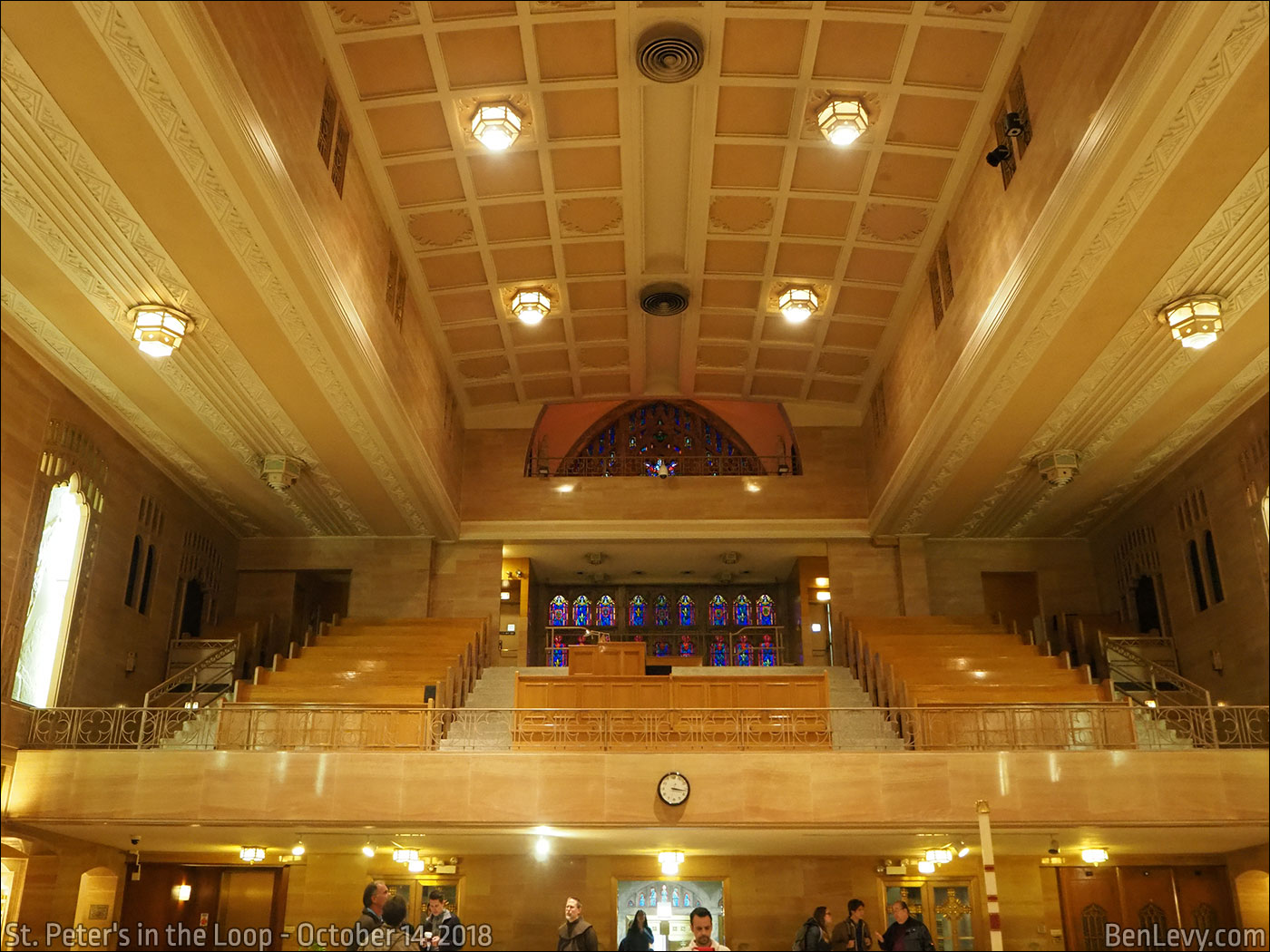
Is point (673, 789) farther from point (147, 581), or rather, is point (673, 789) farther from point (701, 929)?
point (147, 581)

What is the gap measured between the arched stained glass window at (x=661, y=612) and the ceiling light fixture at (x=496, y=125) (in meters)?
12.2

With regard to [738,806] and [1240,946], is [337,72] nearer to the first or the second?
[738,806]

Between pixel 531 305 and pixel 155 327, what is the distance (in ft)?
20.3

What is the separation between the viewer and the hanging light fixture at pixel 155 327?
35.4 ft

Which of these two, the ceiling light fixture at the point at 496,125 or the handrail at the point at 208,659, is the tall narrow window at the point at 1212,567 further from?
the handrail at the point at 208,659

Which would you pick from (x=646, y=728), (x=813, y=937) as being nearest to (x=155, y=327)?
(x=646, y=728)

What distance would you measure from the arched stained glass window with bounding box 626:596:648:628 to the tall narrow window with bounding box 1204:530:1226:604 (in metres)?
10.9

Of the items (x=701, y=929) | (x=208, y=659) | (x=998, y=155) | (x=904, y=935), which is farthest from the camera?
(x=208, y=659)

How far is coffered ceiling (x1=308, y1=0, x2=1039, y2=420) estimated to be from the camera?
11078 millimetres

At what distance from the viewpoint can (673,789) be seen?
11.7 meters

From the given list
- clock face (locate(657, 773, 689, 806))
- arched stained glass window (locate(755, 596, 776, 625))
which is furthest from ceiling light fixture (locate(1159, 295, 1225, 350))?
arched stained glass window (locate(755, 596, 776, 625))

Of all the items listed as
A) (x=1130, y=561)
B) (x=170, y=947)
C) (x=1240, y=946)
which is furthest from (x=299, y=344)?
(x=1240, y=946)

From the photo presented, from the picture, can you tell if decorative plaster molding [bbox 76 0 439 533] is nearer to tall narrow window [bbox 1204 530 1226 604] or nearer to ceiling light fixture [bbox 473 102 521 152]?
ceiling light fixture [bbox 473 102 521 152]

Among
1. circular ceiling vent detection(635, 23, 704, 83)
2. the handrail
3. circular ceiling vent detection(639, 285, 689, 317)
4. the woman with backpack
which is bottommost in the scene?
the woman with backpack
